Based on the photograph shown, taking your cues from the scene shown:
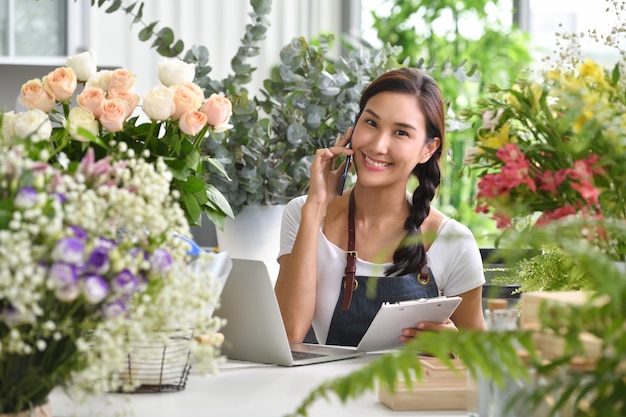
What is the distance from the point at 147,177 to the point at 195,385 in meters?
0.50

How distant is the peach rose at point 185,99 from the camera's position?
68.7 inches

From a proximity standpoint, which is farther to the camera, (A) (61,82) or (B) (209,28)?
(B) (209,28)

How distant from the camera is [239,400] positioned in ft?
5.02

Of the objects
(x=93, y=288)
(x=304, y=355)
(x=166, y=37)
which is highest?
(x=166, y=37)

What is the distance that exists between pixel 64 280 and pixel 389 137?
1.49 meters

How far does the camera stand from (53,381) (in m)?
1.20

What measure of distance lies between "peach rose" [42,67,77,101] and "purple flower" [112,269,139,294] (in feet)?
2.32

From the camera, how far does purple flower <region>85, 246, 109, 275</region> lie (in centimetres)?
113

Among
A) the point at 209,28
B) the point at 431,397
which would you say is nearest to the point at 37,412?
the point at 431,397

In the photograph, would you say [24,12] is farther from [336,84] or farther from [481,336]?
[481,336]

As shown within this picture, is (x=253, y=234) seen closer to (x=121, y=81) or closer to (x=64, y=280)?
(x=121, y=81)

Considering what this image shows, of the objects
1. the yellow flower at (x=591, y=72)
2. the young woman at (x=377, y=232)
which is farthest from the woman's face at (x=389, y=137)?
the yellow flower at (x=591, y=72)

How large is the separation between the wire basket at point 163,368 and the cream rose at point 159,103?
1.37 ft

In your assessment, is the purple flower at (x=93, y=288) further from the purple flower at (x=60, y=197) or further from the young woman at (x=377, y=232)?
the young woman at (x=377, y=232)
